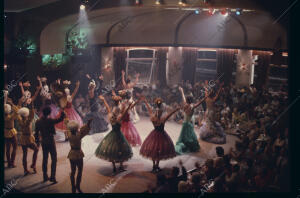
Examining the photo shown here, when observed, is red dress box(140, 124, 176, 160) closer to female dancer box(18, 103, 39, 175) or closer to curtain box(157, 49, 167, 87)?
female dancer box(18, 103, 39, 175)

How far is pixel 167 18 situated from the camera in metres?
13.5

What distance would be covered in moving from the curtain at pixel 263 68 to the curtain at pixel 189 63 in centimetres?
261

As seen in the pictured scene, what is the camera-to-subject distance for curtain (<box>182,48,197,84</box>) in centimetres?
1372

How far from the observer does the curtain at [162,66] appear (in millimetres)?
13789

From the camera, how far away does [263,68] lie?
1313cm

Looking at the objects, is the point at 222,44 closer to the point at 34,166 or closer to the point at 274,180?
the point at 274,180

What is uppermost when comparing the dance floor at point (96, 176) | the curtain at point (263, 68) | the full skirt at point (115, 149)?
the curtain at point (263, 68)

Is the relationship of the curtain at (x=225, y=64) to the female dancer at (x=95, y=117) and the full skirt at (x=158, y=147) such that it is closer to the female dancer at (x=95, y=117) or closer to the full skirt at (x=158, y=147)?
the female dancer at (x=95, y=117)

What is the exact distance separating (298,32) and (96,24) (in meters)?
8.18

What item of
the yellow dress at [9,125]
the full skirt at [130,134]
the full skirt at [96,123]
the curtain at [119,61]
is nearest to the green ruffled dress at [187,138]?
the full skirt at [130,134]

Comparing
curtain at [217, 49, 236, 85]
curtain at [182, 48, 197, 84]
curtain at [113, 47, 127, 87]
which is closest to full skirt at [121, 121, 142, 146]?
curtain at [113, 47, 127, 87]

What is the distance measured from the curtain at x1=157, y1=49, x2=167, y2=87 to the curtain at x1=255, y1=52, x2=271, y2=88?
12.4ft

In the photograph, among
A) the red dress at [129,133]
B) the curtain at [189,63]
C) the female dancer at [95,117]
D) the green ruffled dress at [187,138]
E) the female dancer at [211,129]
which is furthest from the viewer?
the curtain at [189,63]

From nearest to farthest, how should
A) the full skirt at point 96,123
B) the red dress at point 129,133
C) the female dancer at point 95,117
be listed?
the red dress at point 129,133 < the female dancer at point 95,117 < the full skirt at point 96,123
